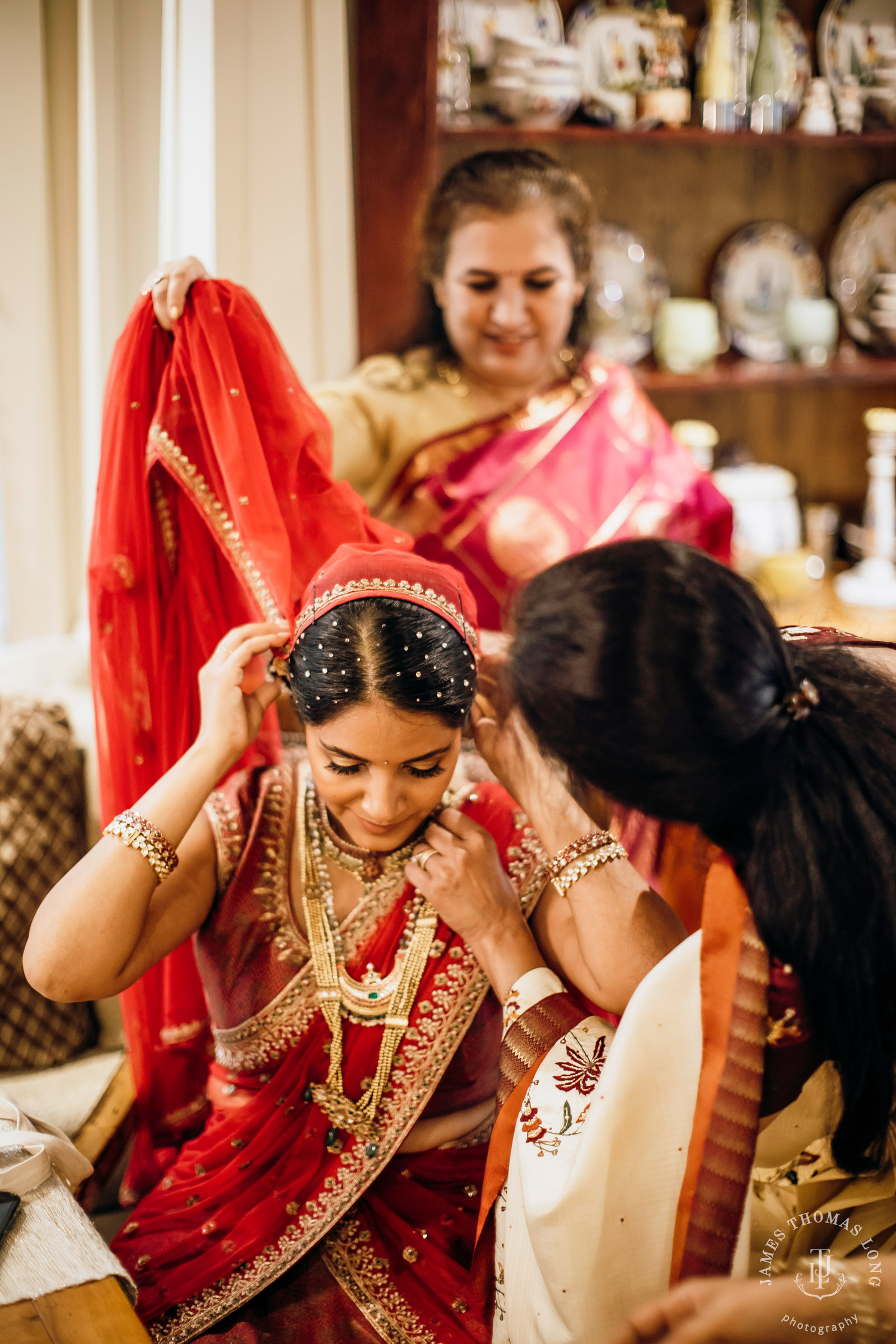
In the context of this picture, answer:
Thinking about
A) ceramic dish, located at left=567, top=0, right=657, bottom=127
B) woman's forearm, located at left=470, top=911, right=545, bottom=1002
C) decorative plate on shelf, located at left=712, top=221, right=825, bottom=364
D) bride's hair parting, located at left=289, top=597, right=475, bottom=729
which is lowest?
woman's forearm, located at left=470, top=911, right=545, bottom=1002

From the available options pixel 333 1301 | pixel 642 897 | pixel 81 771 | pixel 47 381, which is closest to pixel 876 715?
pixel 642 897

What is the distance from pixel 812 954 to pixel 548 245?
1493mm

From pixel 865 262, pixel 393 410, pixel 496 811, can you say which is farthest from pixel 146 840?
pixel 865 262

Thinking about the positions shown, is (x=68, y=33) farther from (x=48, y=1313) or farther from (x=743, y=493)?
(x=48, y=1313)

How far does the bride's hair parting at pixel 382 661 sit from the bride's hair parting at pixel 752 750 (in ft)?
0.70

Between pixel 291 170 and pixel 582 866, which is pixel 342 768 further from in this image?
pixel 291 170

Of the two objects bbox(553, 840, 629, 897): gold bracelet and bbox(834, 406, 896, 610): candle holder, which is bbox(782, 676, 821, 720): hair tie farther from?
bbox(834, 406, 896, 610): candle holder

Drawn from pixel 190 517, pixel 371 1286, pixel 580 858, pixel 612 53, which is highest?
pixel 612 53

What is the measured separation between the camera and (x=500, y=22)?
2301 millimetres

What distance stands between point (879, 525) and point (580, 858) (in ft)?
7.01

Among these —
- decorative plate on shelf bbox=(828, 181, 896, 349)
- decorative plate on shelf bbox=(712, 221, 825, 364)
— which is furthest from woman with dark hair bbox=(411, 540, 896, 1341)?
decorative plate on shelf bbox=(828, 181, 896, 349)

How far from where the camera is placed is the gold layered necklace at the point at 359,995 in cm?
118

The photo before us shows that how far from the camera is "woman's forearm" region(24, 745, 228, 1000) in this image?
1.08 m

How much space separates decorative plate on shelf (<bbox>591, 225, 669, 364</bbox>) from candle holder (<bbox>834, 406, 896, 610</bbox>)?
697mm
